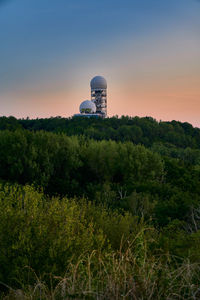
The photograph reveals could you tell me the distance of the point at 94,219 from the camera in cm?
1673

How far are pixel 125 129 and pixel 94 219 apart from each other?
55980 mm

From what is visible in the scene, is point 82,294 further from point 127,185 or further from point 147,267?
point 127,185

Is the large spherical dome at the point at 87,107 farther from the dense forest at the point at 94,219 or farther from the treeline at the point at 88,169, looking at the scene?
the treeline at the point at 88,169

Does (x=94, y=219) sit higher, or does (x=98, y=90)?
(x=98, y=90)

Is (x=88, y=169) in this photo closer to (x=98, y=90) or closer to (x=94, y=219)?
(x=94, y=219)

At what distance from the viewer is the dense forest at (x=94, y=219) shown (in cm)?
489

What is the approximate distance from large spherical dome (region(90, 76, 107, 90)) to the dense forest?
53.7 feet

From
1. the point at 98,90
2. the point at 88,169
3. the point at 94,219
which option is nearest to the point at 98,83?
Result: the point at 98,90

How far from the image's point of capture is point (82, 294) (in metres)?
4.57

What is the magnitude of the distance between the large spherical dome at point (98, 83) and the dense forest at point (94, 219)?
16.4m

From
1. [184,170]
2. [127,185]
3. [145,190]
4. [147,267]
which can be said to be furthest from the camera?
[184,170]

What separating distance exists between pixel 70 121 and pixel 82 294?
241 ft

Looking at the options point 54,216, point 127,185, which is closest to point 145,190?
point 127,185

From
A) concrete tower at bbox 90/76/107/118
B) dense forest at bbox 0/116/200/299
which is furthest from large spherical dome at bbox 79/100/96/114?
dense forest at bbox 0/116/200/299
